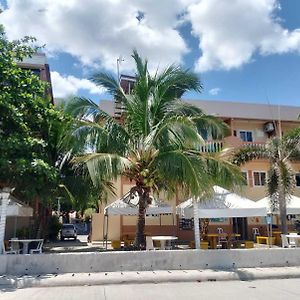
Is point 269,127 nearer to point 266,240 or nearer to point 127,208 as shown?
point 266,240

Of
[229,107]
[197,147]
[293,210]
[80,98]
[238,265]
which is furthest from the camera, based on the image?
[229,107]

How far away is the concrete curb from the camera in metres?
10.7

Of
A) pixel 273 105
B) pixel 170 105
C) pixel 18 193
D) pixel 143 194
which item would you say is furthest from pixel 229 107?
pixel 18 193

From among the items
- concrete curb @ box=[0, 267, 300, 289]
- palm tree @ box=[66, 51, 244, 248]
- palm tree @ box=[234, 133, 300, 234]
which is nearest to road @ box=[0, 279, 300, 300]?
concrete curb @ box=[0, 267, 300, 289]

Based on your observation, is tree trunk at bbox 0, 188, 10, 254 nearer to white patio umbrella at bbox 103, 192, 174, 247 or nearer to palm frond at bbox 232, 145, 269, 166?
white patio umbrella at bbox 103, 192, 174, 247

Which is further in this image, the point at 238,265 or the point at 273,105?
the point at 273,105

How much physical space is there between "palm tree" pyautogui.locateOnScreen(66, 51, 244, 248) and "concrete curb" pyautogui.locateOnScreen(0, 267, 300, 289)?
276 cm

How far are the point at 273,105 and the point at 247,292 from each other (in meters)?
25.6

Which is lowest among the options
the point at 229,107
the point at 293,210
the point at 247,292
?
the point at 247,292

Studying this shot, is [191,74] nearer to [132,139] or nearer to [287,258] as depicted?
[132,139]

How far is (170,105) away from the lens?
15945 millimetres

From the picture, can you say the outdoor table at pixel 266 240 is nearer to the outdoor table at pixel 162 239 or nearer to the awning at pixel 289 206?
the awning at pixel 289 206

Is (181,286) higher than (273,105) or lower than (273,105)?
lower

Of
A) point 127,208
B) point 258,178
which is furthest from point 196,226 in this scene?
point 258,178
